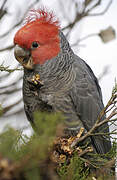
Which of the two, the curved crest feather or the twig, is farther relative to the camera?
the curved crest feather

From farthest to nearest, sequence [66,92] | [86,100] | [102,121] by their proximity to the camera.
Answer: [86,100], [66,92], [102,121]

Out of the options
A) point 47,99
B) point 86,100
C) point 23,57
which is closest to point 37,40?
point 23,57

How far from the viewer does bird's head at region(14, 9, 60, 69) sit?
109 inches

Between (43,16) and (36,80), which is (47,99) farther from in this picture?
(43,16)

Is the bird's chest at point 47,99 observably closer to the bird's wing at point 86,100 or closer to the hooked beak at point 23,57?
the bird's wing at point 86,100

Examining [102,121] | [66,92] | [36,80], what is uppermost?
[36,80]

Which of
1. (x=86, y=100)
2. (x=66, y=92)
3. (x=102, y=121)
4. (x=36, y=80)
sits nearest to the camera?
(x=102, y=121)

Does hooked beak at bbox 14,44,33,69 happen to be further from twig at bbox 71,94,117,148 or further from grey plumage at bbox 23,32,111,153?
twig at bbox 71,94,117,148

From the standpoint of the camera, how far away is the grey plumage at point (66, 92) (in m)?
2.89

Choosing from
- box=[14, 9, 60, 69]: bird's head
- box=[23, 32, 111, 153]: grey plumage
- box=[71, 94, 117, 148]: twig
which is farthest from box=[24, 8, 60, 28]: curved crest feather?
box=[71, 94, 117, 148]: twig

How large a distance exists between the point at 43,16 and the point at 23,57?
0.57 m

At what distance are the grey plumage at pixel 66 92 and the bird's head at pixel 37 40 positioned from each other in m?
0.09

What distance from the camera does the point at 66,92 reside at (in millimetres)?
2945

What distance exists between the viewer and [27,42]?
2744 millimetres
